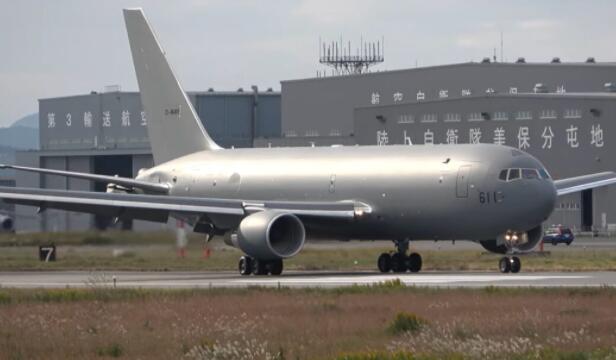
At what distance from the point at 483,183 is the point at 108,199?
41.8 ft

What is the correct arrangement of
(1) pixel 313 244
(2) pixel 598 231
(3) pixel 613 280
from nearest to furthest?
(3) pixel 613 280 → (1) pixel 313 244 → (2) pixel 598 231

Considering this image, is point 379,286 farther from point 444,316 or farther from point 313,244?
point 313,244

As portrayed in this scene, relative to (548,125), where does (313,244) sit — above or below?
below

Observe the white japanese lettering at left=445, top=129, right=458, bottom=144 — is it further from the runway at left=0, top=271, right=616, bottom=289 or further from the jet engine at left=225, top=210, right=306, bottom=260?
the jet engine at left=225, top=210, right=306, bottom=260

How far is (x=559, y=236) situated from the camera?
89.6 meters

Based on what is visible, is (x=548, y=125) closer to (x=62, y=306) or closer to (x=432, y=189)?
(x=432, y=189)

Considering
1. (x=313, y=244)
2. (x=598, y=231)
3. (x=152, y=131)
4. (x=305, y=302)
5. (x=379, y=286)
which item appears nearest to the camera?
(x=305, y=302)

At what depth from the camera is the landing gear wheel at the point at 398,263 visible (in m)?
52.1

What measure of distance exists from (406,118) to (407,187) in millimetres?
55010

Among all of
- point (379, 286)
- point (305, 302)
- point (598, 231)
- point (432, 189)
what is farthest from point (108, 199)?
point (598, 231)

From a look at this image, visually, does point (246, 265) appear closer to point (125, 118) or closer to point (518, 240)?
point (518, 240)

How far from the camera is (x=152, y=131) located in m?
63.3

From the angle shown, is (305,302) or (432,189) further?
(432,189)

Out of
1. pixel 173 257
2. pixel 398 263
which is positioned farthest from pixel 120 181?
pixel 398 263
